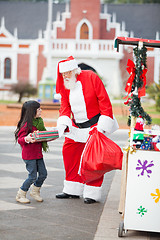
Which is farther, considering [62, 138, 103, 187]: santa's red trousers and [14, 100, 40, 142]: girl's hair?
[62, 138, 103, 187]: santa's red trousers

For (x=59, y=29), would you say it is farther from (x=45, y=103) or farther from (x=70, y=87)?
(x=70, y=87)

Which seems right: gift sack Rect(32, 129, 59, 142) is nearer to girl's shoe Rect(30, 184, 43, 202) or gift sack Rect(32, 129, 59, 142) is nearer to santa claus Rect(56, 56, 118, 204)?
santa claus Rect(56, 56, 118, 204)

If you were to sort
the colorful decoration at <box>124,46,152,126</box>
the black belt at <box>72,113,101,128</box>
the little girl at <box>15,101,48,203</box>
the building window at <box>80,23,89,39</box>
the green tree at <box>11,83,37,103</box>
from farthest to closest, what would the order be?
1. the building window at <box>80,23,89,39</box>
2. the green tree at <box>11,83,37,103</box>
3. the black belt at <box>72,113,101,128</box>
4. the little girl at <box>15,101,48,203</box>
5. the colorful decoration at <box>124,46,152,126</box>

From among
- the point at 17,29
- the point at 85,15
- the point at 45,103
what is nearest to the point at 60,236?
the point at 45,103

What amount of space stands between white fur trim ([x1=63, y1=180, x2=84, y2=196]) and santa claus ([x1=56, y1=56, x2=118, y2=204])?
3 cm

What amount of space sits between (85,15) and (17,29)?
6605 millimetres

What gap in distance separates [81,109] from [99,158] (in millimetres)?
804

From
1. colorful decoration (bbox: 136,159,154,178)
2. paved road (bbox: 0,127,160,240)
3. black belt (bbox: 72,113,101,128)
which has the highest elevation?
black belt (bbox: 72,113,101,128)

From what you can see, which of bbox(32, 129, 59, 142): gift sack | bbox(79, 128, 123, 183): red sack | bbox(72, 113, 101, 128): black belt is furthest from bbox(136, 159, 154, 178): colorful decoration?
bbox(72, 113, 101, 128): black belt

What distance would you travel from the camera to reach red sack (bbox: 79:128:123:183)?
5.21 metres

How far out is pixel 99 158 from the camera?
206 inches

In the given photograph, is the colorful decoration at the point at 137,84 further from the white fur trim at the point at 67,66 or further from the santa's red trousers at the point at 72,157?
the santa's red trousers at the point at 72,157

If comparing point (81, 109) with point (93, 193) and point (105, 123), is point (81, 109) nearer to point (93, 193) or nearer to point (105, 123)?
point (105, 123)

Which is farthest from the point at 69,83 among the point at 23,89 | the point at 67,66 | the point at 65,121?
the point at 23,89
